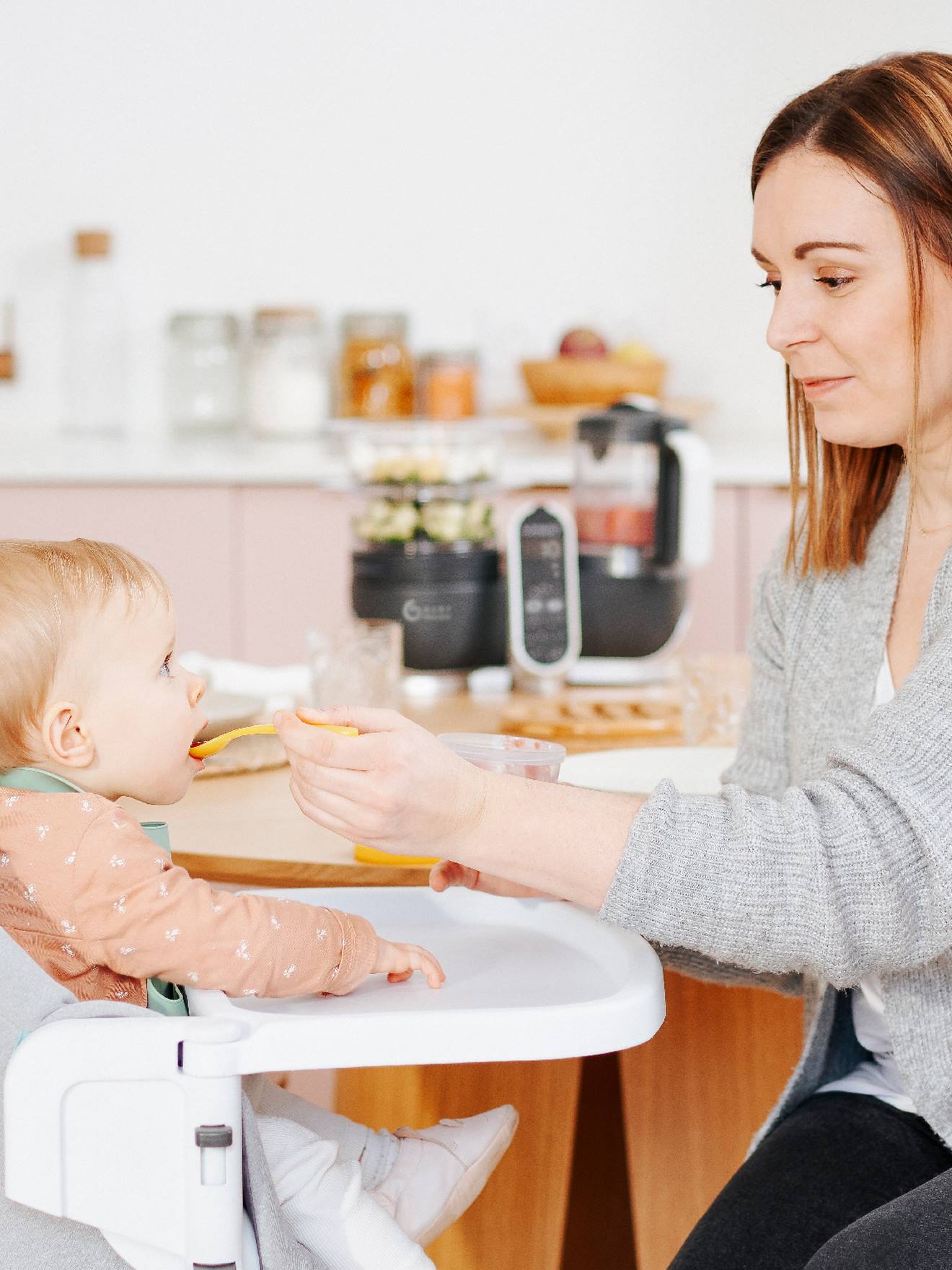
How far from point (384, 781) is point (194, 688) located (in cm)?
24

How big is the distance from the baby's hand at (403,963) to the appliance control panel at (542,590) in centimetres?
92

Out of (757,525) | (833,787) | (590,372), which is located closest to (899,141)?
(833,787)

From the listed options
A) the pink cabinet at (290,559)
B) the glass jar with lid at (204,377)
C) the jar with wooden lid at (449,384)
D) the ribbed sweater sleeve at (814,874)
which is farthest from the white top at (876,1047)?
the glass jar with lid at (204,377)

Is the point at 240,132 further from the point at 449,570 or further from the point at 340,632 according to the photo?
the point at 340,632

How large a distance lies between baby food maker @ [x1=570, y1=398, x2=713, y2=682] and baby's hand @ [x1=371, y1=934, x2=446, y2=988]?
1.00 meters

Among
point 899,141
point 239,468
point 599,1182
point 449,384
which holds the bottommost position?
point 599,1182

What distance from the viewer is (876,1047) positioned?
127 centimetres

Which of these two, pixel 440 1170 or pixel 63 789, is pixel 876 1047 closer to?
pixel 440 1170

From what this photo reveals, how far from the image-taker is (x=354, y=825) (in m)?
0.99

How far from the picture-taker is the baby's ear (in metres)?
1.05

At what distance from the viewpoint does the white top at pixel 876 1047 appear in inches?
48.9

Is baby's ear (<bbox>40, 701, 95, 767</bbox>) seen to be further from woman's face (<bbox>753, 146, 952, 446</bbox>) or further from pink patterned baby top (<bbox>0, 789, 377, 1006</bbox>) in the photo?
woman's face (<bbox>753, 146, 952, 446</bbox>)

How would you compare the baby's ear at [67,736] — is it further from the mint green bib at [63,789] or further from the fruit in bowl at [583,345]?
the fruit in bowl at [583,345]

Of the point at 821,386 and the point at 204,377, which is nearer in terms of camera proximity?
the point at 821,386
